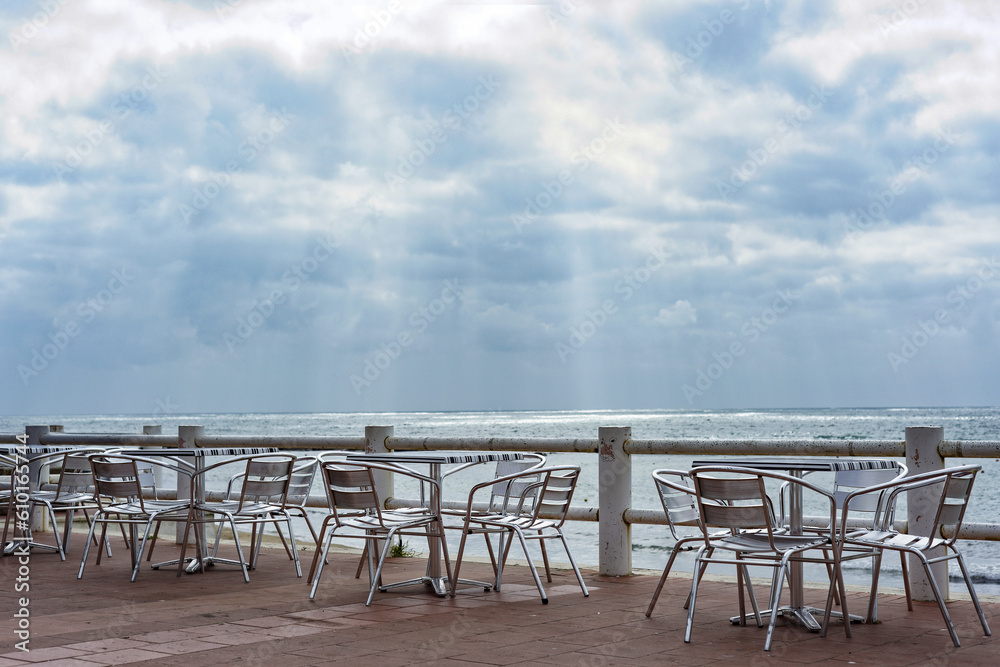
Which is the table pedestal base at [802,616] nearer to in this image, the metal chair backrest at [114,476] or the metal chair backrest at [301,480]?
the metal chair backrest at [301,480]

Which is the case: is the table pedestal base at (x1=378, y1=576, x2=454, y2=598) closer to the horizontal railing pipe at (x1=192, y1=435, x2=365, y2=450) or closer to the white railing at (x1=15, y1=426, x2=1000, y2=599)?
the white railing at (x1=15, y1=426, x2=1000, y2=599)

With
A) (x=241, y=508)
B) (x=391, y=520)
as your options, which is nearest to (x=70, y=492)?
(x=241, y=508)

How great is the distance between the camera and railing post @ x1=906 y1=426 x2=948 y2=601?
548 cm

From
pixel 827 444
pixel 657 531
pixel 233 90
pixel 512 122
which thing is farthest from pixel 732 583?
pixel 512 122

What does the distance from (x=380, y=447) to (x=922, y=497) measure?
3.78 metres

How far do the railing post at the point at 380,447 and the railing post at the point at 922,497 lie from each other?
→ 359 centimetres

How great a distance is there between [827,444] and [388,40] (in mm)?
11802

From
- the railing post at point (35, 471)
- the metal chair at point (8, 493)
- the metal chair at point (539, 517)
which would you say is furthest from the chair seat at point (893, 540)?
the railing post at point (35, 471)

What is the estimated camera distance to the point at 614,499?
21.3 feet

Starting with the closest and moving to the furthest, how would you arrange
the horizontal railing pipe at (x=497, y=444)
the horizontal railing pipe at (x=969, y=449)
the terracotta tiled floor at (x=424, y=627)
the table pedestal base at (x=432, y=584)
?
the terracotta tiled floor at (x=424, y=627)
the horizontal railing pipe at (x=969, y=449)
the table pedestal base at (x=432, y=584)
the horizontal railing pipe at (x=497, y=444)

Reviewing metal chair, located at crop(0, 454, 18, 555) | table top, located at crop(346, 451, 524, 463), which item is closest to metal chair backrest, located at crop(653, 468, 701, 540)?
table top, located at crop(346, 451, 524, 463)

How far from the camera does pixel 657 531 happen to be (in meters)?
15.4

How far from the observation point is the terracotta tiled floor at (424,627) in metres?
4.19

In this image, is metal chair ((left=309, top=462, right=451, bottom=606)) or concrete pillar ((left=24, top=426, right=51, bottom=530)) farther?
concrete pillar ((left=24, top=426, right=51, bottom=530))
